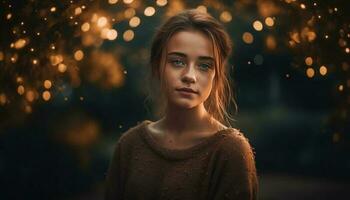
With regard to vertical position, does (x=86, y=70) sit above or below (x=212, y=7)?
below

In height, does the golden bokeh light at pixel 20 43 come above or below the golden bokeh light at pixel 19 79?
above

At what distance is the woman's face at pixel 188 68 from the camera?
133 cm

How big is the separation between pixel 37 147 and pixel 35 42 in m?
0.22

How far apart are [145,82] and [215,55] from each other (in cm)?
19

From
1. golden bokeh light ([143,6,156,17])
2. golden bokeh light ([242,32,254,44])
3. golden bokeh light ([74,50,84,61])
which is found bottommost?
golden bokeh light ([74,50,84,61])

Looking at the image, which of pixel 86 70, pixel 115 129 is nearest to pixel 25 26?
pixel 86 70

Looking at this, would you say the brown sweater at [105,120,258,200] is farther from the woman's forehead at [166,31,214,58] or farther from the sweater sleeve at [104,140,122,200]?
the woman's forehead at [166,31,214,58]

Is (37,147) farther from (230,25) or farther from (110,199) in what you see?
(230,25)

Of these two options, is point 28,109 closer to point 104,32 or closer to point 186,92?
point 104,32

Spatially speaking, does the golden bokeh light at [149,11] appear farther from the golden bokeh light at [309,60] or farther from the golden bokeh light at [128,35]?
the golden bokeh light at [309,60]

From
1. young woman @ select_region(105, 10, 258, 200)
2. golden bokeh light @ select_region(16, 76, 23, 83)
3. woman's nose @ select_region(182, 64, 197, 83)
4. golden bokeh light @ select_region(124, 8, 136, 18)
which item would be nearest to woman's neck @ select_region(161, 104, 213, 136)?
young woman @ select_region(105, 10, 258, 200)

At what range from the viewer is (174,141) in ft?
4.68

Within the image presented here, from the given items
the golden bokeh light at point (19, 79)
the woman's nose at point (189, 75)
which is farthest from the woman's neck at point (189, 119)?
the golden bokeh light at point (19, 79)

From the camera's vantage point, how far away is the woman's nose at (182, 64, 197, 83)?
132 centimetres
